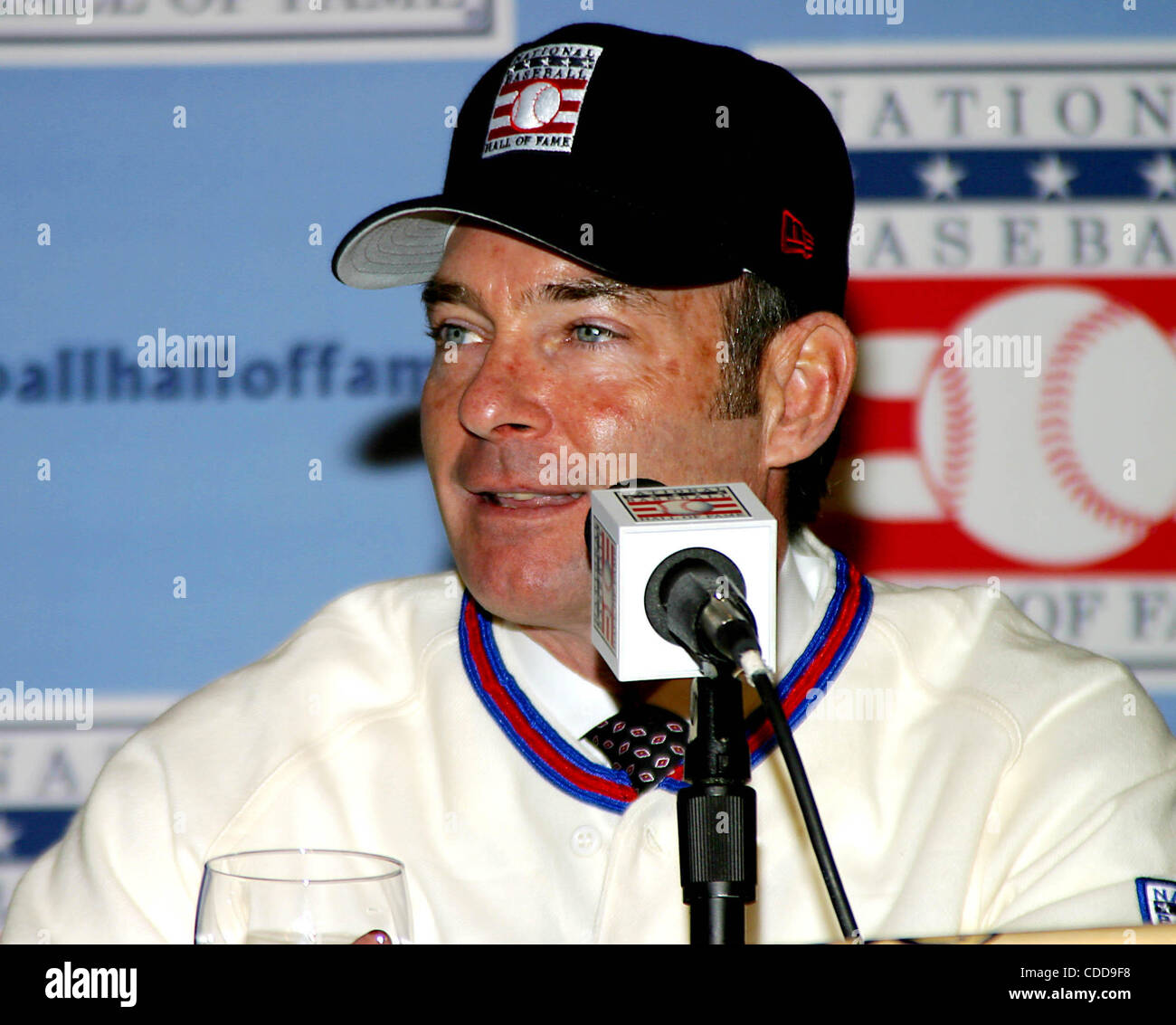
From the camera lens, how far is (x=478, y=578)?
1477 millimetres

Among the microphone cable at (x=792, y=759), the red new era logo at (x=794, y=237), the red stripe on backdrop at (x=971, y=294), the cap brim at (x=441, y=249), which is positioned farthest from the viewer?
the red stripe on backdrop at (x=971, y=294)

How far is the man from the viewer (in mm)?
1434

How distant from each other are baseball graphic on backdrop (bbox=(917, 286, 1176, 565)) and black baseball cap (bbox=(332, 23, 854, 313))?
3.08ft

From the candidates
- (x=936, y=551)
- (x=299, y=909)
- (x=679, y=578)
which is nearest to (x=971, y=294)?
(x=936, y=551)

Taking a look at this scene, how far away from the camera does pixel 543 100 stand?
148cm

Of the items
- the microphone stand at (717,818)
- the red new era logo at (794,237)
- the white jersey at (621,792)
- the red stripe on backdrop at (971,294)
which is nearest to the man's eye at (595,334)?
the red new era logo at (794,237)

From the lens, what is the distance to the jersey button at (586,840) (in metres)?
1.47

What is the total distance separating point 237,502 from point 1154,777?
4.83 feet

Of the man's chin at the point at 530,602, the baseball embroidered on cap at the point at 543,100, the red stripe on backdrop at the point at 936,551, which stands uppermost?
the baseball embroidered on cap at the point at 543,100

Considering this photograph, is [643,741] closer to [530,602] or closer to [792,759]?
[530,602]

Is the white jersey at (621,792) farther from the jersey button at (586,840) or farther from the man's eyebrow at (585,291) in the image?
the man's eyebrow at (585,291)

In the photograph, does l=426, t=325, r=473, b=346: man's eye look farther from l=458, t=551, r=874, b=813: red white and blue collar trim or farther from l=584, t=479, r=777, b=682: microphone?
l=584, t=479, r=777, b=682: microphone

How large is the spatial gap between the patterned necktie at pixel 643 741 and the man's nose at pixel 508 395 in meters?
0.33
